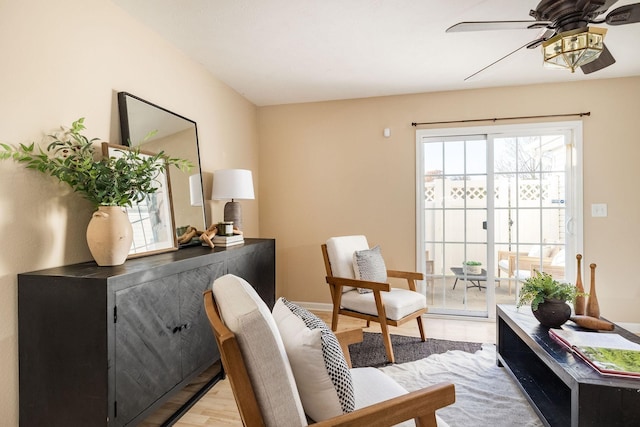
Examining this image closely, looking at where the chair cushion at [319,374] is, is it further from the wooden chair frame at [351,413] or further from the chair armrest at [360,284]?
the chair armrest at [360,284]

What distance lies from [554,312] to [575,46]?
1.43m

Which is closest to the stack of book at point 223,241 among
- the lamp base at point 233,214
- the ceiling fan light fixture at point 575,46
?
the lamp base at point 233,214

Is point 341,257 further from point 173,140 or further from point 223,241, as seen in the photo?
point 173,140

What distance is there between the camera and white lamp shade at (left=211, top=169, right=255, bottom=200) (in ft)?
9.77

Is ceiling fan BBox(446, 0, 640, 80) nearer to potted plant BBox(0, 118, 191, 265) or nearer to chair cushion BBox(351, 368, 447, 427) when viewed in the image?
chair cushion BBox(351, 368, 447, 427)

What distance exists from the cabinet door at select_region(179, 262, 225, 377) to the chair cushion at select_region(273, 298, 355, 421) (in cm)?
→ 110

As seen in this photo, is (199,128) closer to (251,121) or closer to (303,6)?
(251,121)

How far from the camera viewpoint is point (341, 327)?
342cm

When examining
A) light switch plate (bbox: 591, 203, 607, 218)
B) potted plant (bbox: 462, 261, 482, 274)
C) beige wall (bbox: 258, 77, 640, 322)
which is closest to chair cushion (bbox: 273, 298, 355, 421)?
beige wall (bbox: 258, 77, 640, 322)

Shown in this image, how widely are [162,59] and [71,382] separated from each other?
2119mm

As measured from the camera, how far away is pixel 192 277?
2.04 m

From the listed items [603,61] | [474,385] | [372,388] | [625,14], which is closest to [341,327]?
[474,385]

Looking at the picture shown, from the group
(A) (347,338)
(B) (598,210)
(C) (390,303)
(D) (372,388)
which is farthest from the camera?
(B) (598,210)

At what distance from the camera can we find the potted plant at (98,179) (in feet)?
5.36
